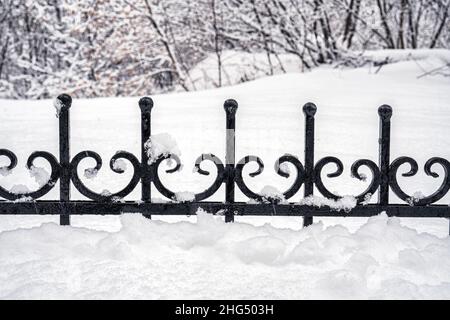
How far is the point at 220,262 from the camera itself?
1766 mm

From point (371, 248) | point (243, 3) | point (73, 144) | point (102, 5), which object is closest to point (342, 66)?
point (243, 3)

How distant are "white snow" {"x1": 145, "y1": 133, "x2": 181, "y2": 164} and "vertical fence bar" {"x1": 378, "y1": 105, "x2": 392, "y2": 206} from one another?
2.97 ft

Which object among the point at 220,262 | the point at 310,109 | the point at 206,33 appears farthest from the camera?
the point at 206,33

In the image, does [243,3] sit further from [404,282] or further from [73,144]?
[404,282]

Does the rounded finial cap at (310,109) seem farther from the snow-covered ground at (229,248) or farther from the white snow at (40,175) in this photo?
the white snow at (40,175)

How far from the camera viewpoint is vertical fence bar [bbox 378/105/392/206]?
80.3 inches

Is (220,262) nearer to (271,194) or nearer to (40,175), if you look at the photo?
(271,194)

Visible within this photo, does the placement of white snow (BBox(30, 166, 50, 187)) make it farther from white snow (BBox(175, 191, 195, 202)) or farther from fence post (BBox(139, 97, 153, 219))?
white snow (BBox(175, 191, 195, 202))

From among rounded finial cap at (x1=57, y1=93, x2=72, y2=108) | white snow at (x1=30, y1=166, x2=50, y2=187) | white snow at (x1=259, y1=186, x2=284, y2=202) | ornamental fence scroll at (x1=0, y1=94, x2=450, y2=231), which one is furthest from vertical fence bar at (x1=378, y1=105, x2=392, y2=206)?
white snow at (x1=30, y1=166, x2=50, y2=187)

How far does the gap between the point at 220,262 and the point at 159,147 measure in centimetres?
58

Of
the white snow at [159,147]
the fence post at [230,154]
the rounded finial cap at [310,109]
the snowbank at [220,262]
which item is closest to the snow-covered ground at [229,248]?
the snowbank at [220,262]

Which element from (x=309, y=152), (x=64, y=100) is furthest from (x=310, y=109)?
(x=64, y=100)

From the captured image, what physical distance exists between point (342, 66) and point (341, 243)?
16.8ft

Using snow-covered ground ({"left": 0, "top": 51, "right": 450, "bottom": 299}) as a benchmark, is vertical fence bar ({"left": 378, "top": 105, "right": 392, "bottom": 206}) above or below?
above
